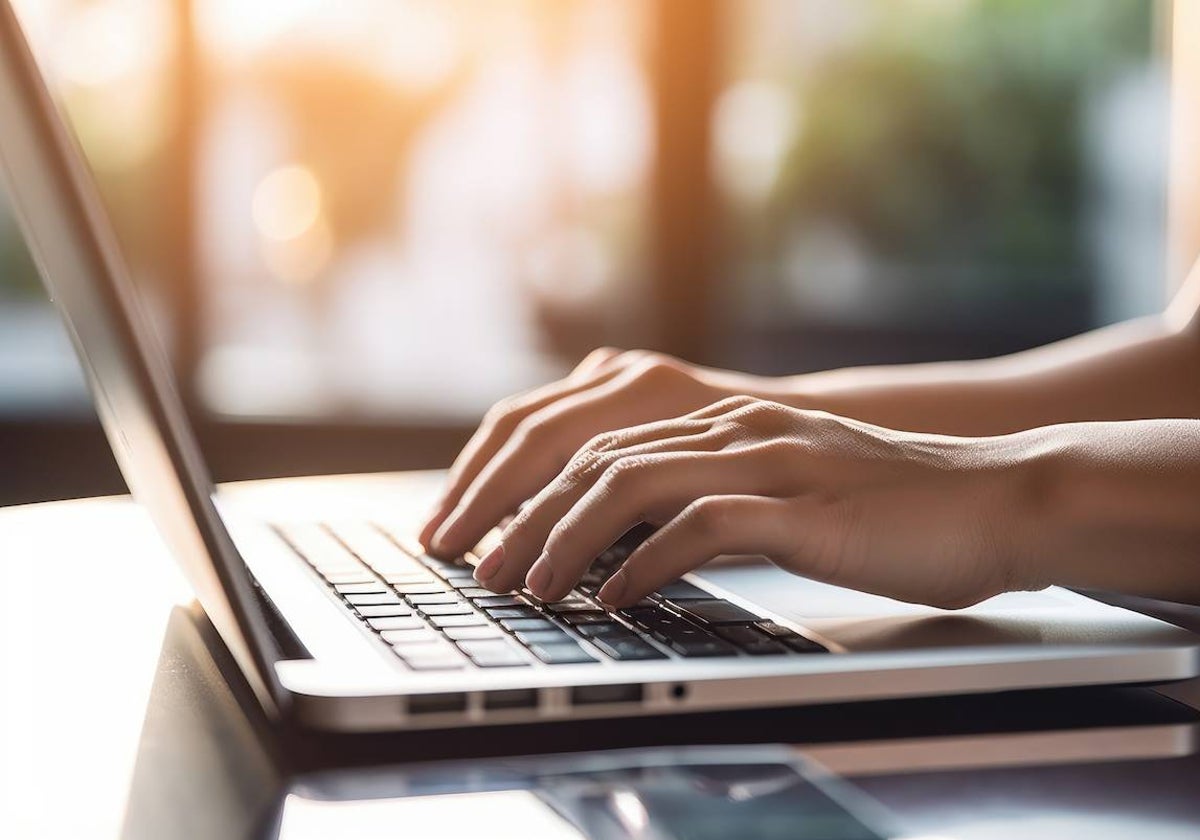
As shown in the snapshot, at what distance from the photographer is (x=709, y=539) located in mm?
542

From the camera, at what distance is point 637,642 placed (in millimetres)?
509

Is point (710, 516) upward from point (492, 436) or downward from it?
downward

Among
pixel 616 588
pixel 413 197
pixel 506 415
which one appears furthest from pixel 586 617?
pixel 413 197

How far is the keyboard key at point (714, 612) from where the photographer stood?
0.55 meters

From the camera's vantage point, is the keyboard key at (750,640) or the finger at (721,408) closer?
the keyboard key at (750,640)

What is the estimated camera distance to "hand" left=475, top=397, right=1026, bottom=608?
55 cm

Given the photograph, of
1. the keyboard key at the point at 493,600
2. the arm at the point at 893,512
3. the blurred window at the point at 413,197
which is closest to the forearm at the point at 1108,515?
the arm at the point at 893,512

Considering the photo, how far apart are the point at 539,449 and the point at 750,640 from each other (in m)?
0.29

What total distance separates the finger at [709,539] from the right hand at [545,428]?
0.67ft

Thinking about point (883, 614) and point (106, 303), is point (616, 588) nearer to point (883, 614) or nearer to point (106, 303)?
point (883, 614)

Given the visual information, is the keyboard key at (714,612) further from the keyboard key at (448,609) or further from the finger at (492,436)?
the finger at (492,436)

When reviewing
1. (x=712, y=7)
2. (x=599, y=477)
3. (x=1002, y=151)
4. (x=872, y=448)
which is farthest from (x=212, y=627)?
(x=1002, y=151)

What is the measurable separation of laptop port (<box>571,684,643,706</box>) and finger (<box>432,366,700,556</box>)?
1.00 feet

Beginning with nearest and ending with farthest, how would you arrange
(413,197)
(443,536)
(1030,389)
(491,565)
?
(491,565) < (443,536) < (1030,389) < (413,197)
